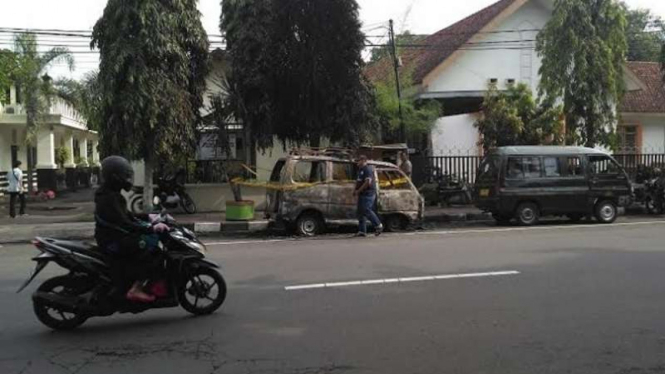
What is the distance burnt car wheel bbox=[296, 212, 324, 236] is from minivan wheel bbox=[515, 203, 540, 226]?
503 centimetres

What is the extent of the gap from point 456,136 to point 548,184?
34.5 ft

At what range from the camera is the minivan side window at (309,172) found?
1445 centimetres

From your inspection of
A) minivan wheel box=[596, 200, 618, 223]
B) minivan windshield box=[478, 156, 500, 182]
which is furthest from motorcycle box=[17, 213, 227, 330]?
minivan wheel box=[596, 200, 618, 223]

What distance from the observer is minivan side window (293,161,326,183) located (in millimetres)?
14453

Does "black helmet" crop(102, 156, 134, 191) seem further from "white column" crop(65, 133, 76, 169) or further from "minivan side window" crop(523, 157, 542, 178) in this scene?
"white column" crop(65, 133, 76, 169)

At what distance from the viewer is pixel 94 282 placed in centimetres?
661

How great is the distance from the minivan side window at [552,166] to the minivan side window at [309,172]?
18.4 ft

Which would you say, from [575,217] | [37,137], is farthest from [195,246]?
[37,137]

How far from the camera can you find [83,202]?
84.1 ft

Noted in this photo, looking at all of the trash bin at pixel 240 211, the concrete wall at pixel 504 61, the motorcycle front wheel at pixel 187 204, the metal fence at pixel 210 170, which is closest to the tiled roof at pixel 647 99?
the concrete wall at pixel 504 61

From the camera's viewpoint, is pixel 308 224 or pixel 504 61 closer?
pixel 308 224

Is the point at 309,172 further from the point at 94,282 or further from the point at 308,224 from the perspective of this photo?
the point at 94,282

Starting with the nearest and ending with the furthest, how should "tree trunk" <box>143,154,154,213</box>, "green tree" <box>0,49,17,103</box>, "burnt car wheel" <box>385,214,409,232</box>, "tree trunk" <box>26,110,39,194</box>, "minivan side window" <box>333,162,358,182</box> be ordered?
"minivan side window" <box>333,162,358,182</box>, "burnt car wheel" <box>385,214,409,232</box>, "tree trunk" <box>143,154,154,213</box>, "green tree" <box>0,49,17,103</box>, "tree trunk" <box>26,110,39,194</box>

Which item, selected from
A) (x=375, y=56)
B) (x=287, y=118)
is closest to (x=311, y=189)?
(x=287, y=118)
